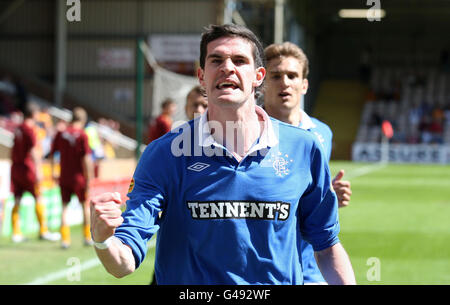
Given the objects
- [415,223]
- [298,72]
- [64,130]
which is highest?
[298,72]

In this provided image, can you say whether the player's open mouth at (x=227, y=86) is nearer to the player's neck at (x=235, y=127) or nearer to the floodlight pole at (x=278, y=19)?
the player's neck at (x=235, y=127)

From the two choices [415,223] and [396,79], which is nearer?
[415,223]

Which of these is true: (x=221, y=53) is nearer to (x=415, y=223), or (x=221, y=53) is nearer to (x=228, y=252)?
(x=228, y=252)

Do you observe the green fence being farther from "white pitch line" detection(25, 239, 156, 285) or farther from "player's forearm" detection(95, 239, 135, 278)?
"player's forearm" detection(95, 239, 135, 278)

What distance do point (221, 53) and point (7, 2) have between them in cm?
3718

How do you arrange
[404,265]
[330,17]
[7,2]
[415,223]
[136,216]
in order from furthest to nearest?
[330,17] → [7,2] → [415,223] → [404,265] → [136,216]

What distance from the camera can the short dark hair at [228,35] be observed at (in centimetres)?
321

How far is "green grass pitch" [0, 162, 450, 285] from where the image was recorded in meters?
9.41

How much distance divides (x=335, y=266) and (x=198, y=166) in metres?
0.77

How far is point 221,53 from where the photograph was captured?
3.19 meters

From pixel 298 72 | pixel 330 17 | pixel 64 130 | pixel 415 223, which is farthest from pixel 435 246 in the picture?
pixel 330 17

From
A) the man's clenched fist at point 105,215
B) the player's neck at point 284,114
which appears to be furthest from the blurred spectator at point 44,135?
the man's clenched fist at point 105,215

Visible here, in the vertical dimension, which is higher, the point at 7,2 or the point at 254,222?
the point at 7,2

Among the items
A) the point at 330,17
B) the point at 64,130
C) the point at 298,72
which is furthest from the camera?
the point at 330,17
